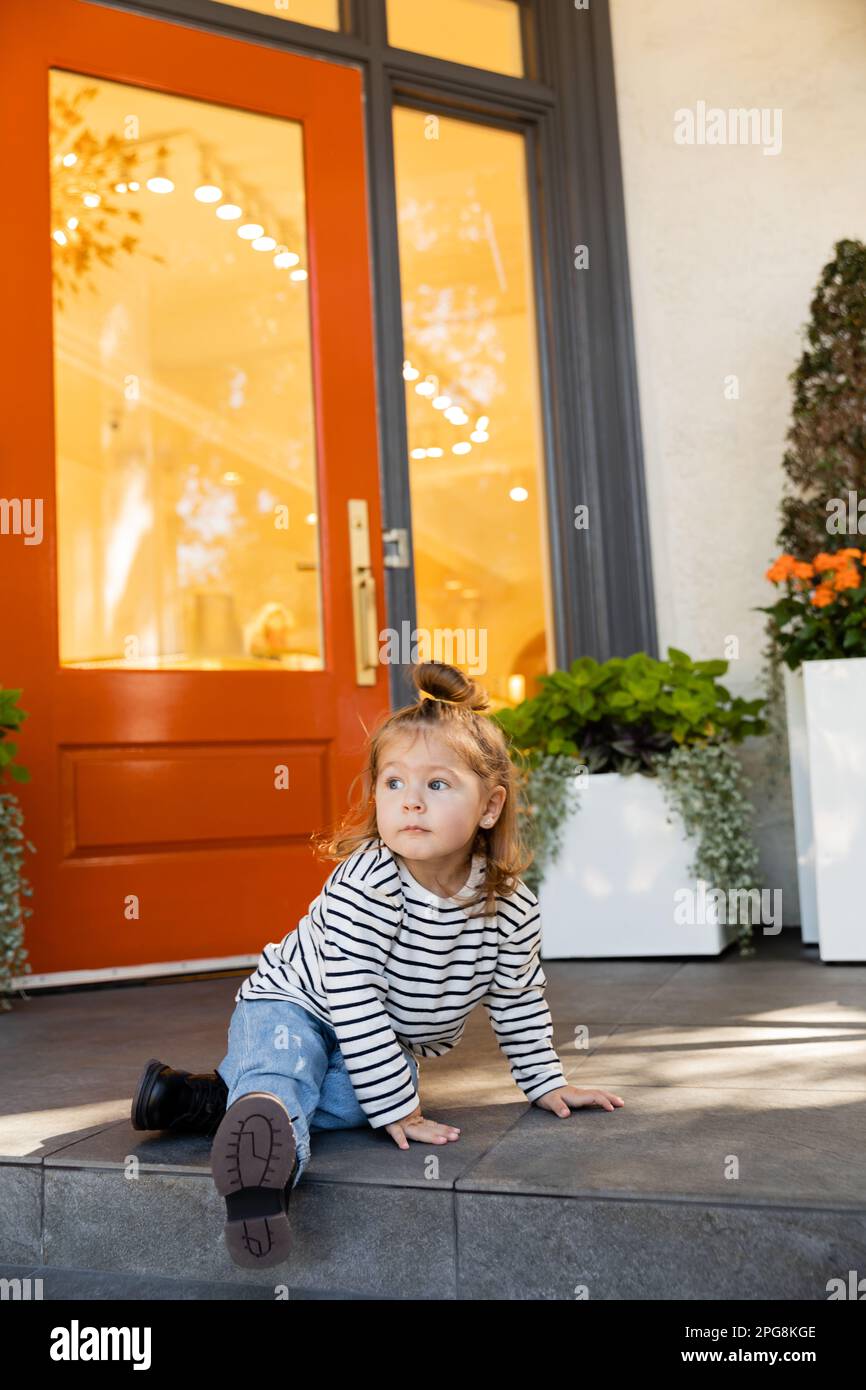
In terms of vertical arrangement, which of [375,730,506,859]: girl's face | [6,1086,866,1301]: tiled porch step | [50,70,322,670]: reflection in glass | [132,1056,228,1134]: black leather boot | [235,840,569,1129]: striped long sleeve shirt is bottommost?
[6,1086,866,1301]: tiled porch step

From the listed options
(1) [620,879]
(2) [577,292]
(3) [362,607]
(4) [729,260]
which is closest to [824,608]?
(1) [620,879]

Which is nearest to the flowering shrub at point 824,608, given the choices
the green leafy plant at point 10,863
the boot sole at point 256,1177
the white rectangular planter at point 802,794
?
the white rectangular planter at point 802,794

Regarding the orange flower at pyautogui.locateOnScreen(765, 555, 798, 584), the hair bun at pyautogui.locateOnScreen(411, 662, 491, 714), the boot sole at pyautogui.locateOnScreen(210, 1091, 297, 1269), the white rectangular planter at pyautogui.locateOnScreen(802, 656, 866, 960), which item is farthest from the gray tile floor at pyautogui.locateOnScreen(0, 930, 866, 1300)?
the orange flower at pyautogui.locateOnScreen(765, 555, 798, 584)

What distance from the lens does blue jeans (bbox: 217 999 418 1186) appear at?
57.9 inches

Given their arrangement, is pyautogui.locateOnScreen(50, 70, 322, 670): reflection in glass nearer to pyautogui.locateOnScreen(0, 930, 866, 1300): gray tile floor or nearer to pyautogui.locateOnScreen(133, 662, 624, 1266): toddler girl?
pyautogui.locateOnScreen(0, 930, 866, 1300): gray tile floor

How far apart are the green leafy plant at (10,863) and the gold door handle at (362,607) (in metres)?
1.00

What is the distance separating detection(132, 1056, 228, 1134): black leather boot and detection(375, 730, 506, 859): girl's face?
0.40 metres

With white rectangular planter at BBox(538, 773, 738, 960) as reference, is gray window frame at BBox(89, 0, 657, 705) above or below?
above

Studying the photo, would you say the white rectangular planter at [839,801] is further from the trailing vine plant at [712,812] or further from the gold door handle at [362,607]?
the gold door handle at [362,607]

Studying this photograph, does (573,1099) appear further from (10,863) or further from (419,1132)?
(10,863)

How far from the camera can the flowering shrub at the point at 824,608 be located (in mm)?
2941

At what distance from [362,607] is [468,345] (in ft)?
3.95

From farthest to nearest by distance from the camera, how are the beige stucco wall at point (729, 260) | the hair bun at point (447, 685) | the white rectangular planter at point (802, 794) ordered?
the beige stucco wall at point (729, 260) < the white rectangular planter at point (802, 794) < the hair bun at point (447, 685)

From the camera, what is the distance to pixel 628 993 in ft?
8.55
